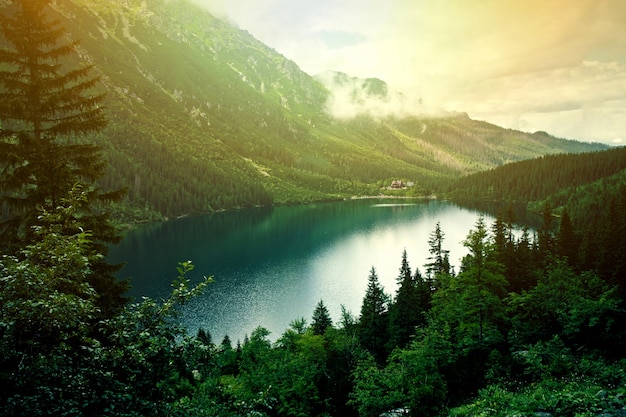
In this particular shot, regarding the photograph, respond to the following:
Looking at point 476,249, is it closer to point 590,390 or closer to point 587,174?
point 590,390

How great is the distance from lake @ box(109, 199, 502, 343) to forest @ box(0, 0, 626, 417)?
2569cm

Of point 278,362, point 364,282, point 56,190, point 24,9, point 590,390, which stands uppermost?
point 24,9

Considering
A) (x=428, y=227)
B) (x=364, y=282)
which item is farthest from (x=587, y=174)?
(x=364, y=282)

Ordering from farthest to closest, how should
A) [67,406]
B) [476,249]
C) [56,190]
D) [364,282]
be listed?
[364,282] → [476,249] → [56,190] → [67,406]

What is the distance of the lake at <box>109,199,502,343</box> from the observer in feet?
222

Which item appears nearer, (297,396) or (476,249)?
(297,396)

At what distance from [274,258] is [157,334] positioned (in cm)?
9822

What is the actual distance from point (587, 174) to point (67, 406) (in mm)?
219997

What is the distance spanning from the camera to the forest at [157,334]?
7.56 meters

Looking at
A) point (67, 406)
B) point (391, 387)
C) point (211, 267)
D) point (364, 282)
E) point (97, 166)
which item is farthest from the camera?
point (211, 267)

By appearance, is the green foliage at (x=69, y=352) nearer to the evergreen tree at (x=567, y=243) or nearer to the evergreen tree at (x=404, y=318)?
the evergreen tree at (x=404, y=318)

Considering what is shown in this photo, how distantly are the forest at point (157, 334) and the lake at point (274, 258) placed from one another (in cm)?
2569

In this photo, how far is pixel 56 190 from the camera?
15.2m

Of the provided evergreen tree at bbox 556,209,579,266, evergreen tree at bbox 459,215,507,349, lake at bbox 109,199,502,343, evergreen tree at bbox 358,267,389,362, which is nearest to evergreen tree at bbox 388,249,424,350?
evergreen tree at bbox 358,267,389,362
